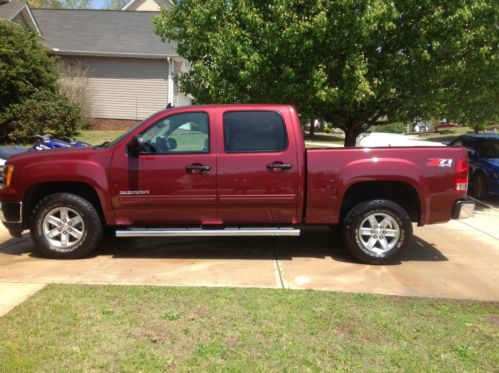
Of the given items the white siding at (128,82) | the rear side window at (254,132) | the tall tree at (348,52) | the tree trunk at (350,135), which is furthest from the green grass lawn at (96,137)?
the rear side window at (254,132)

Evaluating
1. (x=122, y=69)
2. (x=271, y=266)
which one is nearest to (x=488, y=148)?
(x=271, y=266)

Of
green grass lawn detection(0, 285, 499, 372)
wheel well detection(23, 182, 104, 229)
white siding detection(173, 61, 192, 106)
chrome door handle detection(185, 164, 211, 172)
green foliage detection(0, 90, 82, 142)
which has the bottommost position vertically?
green grass lawn detection(0, 285, 499, 372)

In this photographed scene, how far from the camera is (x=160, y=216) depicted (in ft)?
20.2

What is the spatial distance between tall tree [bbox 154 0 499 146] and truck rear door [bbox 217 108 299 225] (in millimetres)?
3219

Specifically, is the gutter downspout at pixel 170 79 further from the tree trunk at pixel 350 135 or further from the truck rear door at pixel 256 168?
the truck rear door at pixel 256 168

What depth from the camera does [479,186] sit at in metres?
11.9

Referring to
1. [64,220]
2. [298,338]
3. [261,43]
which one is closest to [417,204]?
[298,338]

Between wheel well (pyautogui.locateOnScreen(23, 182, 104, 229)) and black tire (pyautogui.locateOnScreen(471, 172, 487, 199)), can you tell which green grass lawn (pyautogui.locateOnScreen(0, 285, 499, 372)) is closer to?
wheel well (pyautogui.locateOnScreen(23, 182, 104, 229))

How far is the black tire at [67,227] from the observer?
20.2 ft

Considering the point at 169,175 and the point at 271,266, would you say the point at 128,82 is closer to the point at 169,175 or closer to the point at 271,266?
the point at 169,175

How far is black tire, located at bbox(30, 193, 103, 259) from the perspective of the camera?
6.14 metres

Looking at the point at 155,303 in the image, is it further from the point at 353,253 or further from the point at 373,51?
the point at 373,51

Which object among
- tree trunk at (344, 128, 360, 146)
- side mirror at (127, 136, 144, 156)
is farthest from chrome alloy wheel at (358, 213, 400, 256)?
tree trunk at (344, 128, 360, 146)

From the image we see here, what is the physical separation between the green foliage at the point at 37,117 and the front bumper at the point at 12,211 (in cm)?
1219
